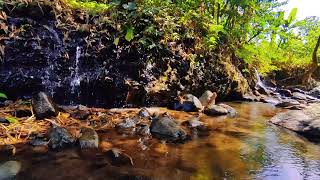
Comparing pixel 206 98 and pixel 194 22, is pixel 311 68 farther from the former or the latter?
pixel 206 98

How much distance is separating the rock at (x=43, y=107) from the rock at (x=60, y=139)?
1.22 metres

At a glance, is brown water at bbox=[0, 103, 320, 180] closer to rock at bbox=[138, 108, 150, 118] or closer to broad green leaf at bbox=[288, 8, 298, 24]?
rock at bbox=[138, 108, 150, 118]

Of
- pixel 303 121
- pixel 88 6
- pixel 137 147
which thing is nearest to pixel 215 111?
pixel 303 121

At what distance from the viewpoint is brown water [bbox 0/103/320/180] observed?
13.5ft

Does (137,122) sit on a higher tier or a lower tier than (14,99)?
lower

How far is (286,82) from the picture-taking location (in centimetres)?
2095

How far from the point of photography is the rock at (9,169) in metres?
3.79

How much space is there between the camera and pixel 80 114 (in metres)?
6.88

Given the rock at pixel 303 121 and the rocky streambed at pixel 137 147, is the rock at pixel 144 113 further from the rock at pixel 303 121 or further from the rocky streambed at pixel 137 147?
the rock at pixel 303 121

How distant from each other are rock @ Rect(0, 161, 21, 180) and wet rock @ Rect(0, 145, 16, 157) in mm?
356

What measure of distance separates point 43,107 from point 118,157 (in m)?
2.54

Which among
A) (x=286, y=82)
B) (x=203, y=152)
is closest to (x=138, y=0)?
(x=203, y=152)

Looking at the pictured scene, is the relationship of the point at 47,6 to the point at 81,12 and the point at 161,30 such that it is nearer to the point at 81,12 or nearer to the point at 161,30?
the point at 81,12

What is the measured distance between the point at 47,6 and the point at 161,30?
3.09 meters
